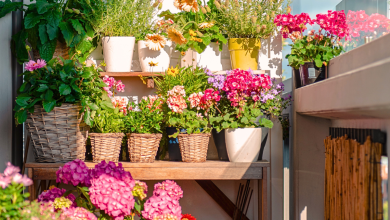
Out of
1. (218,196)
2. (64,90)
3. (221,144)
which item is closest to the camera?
(64,90)

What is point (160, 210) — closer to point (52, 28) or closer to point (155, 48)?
point (155, 48)

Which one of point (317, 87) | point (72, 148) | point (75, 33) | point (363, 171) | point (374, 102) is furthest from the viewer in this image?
point (75, 33)

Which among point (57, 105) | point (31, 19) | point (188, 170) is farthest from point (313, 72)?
point (31, 19)

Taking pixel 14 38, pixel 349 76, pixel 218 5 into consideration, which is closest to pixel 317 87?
pixel 349 76

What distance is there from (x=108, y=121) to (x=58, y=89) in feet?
1.12

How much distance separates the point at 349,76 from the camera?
118 centimetres

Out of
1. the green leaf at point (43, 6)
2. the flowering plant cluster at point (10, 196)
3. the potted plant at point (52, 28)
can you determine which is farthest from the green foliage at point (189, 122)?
the flowering plant cluster at point (10, 196)

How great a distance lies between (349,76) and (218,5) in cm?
122

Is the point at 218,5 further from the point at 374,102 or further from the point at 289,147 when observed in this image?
the point at 374,102

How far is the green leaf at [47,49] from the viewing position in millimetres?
2117

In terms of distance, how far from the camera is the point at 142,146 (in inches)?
79.0

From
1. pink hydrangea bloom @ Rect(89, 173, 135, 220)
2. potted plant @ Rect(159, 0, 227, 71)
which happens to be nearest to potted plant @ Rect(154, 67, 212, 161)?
potted plant @ Rect(159, 0, 227, 71)

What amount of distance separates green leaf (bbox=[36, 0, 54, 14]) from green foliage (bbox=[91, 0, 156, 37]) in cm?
28

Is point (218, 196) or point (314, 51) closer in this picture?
point (314, 51)
